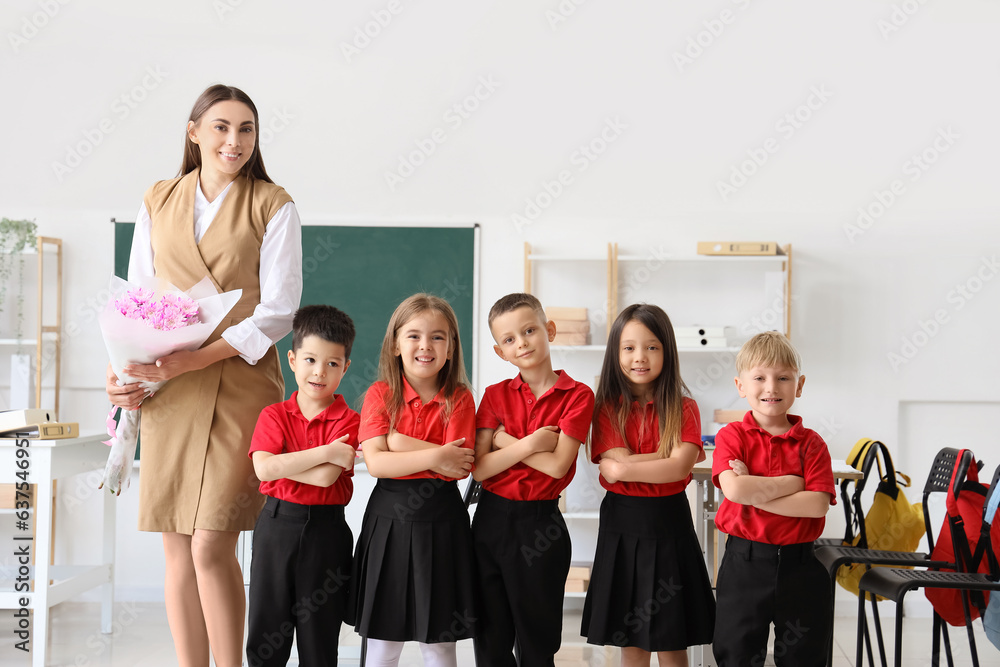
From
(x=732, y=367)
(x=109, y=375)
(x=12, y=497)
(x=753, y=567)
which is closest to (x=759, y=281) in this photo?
(x=732, y=367)

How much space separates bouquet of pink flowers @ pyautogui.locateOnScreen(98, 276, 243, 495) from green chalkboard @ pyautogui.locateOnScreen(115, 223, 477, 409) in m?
2.19

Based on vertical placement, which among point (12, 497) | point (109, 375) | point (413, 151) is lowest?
point (12, 497)

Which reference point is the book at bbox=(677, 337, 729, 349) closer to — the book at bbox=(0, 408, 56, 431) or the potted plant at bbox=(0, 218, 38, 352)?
the book at bbox=(0, 408, 56, 431)

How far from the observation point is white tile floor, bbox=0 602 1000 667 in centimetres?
310

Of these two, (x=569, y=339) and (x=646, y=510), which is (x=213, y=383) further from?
(x=569, y=339)

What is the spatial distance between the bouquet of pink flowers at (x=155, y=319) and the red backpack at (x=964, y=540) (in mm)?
2042

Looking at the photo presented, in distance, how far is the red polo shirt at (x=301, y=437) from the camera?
1969 millimetres

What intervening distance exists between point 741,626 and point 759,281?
8.11 feet

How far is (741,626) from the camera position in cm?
191

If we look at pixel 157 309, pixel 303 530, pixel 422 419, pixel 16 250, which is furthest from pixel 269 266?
pixel 16 250

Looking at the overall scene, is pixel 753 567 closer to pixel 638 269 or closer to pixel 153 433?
pixel 153 433

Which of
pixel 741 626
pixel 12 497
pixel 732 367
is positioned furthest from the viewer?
pixel 732 367

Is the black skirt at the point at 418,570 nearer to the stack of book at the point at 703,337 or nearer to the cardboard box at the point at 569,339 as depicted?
the cardboard box at the point at 569,339

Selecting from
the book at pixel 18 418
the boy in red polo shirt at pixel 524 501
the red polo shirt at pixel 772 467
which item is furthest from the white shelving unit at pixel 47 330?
the red polo shirt at pixel 772 467
